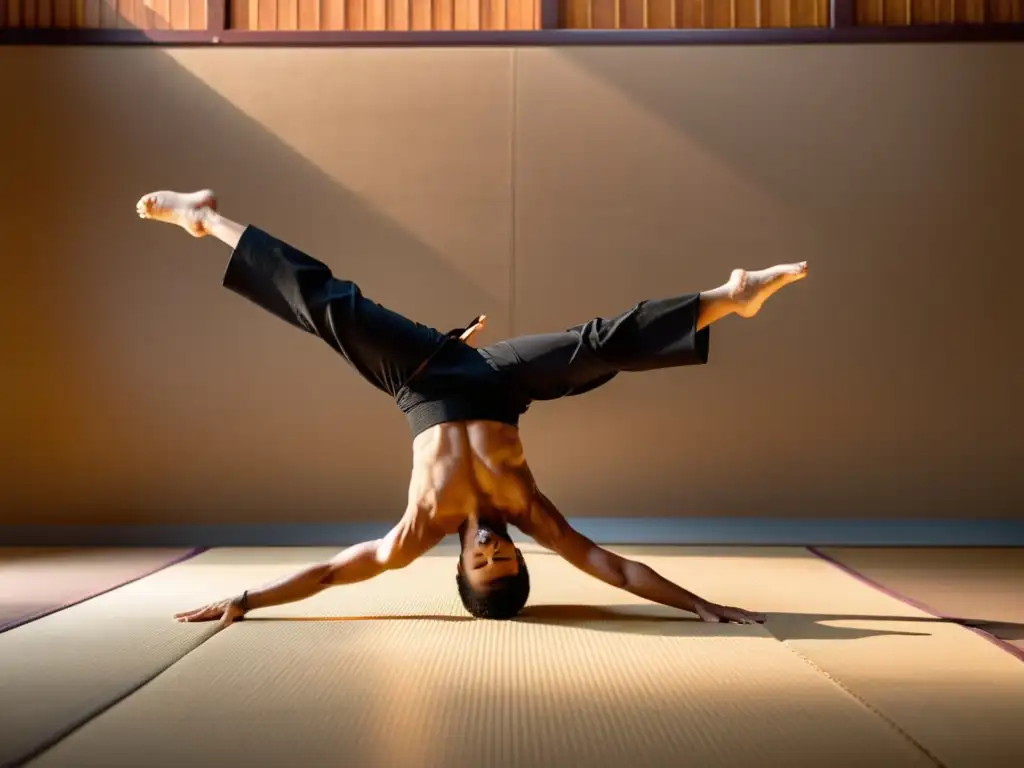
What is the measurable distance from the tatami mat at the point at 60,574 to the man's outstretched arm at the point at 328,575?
0.63m

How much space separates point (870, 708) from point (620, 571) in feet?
3.27

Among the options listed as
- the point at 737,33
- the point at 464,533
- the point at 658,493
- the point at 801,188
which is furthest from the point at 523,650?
the point at 737,33

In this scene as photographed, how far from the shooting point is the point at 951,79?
5133mm

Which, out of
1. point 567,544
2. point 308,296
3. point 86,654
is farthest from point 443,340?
point 86,654

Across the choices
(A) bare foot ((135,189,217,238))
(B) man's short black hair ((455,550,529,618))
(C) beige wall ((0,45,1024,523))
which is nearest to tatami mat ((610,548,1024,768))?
(B) man's short black hair ((455,550,529,618))

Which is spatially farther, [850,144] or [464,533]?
[850,144]

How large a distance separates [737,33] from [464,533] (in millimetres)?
3580

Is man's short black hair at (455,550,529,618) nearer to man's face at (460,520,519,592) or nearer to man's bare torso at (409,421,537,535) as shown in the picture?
man's face at (460,520,519,592)

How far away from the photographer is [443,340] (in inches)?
118

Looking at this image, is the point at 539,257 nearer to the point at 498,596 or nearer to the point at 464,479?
the point at 464,479

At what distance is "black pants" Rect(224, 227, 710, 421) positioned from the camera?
2.73 metres

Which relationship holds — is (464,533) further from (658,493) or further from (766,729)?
(658,493)

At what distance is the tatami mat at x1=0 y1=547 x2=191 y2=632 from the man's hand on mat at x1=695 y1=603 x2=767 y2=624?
2.06 meters

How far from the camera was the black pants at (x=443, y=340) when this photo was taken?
107 inches
